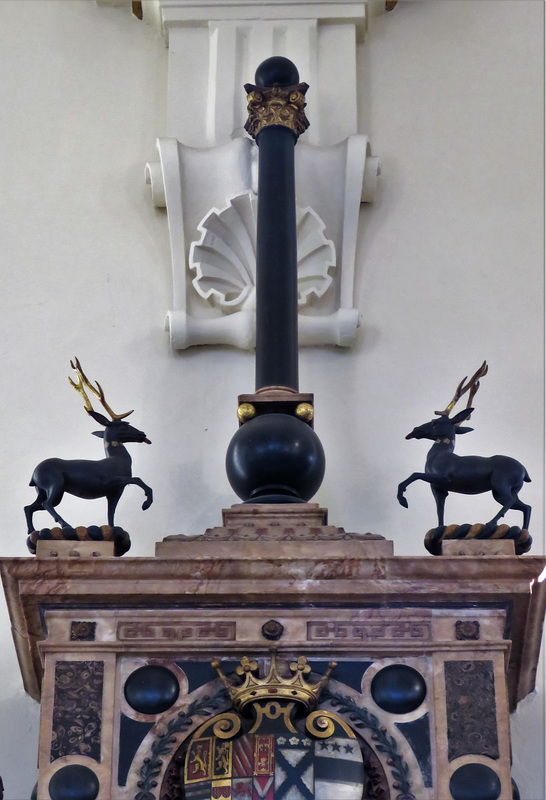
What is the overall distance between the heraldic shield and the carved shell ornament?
1.92 meters

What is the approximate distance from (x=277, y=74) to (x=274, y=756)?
247cm

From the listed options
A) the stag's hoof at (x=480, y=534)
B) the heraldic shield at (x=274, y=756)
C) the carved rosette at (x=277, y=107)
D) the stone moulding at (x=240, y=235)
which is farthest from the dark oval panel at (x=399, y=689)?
the carved rosette at (x=277, y=107)

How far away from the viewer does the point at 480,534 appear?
3797 millimetres

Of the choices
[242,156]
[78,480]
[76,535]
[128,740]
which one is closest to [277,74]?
[242,156]

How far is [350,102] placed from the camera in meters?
5.63

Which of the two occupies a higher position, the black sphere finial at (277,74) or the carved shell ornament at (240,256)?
the black sphere finial at (277,74)

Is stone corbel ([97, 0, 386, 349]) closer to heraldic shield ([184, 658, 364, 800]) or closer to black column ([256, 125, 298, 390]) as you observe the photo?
black column ([256, 125, 298, 390])

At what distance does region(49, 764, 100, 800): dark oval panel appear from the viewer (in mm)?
3484

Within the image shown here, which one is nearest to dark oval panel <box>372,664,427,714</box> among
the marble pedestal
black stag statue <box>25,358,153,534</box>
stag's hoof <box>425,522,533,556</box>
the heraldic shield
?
the marble pedestal

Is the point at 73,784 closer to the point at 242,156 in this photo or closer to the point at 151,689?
the point at 151,689

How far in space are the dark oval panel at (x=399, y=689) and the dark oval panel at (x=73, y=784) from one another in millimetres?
662

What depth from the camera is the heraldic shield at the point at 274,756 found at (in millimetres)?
3467

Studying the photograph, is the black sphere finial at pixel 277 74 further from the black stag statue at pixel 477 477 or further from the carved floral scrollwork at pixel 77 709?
the carved floral scrollwork at pixel 77 709

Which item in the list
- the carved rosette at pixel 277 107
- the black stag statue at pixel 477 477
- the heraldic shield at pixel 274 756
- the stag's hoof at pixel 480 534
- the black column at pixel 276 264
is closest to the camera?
the heraldic shield at pixel 274 756
